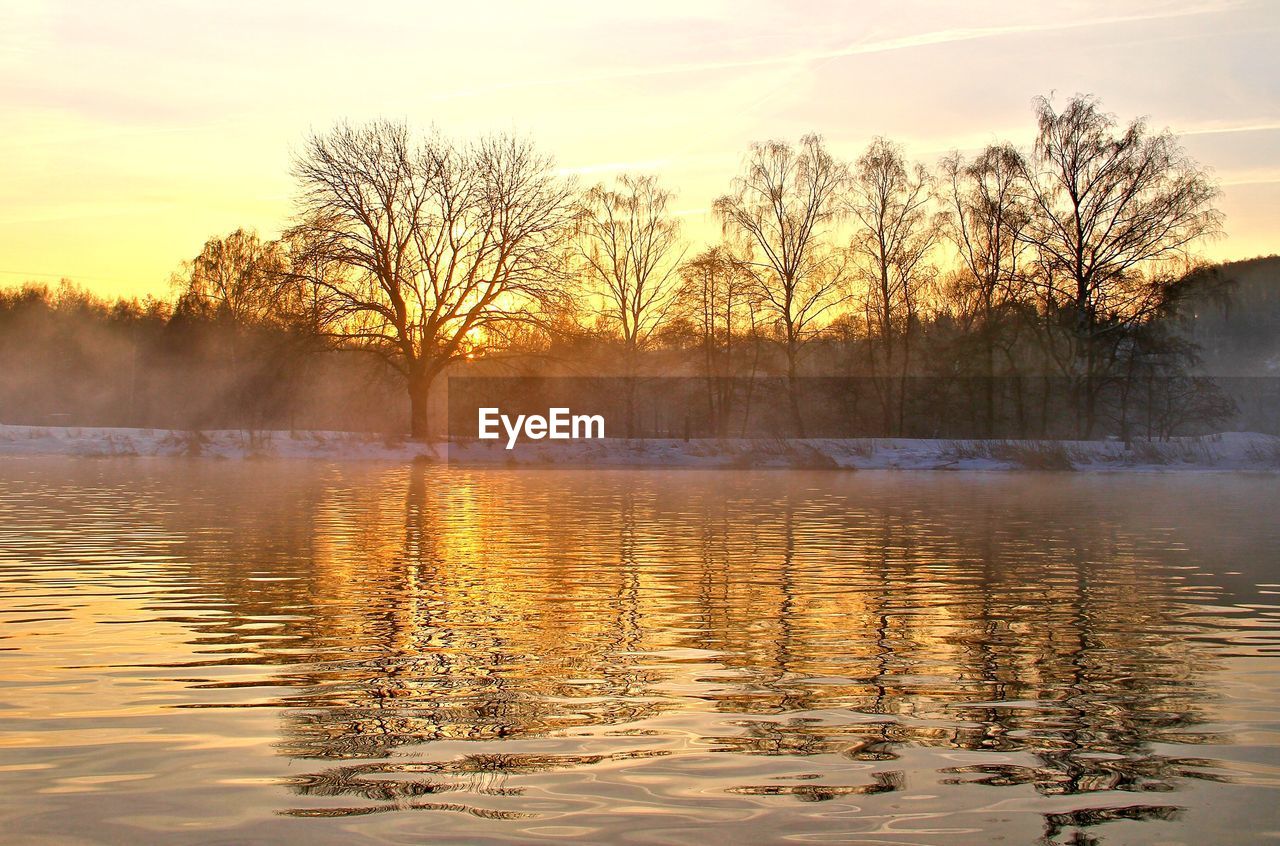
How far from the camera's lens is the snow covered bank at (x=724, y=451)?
4322 cm

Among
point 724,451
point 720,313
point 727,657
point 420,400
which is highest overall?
point 720,313

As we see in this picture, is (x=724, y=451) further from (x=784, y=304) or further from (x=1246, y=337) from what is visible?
(x=1246, y=337)

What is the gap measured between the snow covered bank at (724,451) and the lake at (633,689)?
1078 inches

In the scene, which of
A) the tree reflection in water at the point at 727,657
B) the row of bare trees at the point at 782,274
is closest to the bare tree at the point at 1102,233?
the row of bare trees at the point at 782,274

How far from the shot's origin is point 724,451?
45.5m

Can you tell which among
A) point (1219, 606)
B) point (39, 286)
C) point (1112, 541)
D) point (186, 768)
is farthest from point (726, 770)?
point (39, 286)

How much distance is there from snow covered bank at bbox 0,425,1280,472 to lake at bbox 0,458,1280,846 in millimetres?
27373

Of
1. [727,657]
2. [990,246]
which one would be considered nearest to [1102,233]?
[990,246]

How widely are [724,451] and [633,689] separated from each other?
127 feet

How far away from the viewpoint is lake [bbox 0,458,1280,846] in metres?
4.70

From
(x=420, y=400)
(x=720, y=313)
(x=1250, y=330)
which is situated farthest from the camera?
(x=1250, y=330)

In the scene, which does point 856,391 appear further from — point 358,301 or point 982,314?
point 358,301

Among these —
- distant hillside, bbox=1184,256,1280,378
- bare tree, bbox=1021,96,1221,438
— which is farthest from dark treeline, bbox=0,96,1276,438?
distant hillside, bbox=1184,256,1280,378

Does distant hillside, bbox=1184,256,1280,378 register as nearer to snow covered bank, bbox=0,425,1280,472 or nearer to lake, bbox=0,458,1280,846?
snow covered bank, bbox=0,425,1280,472
